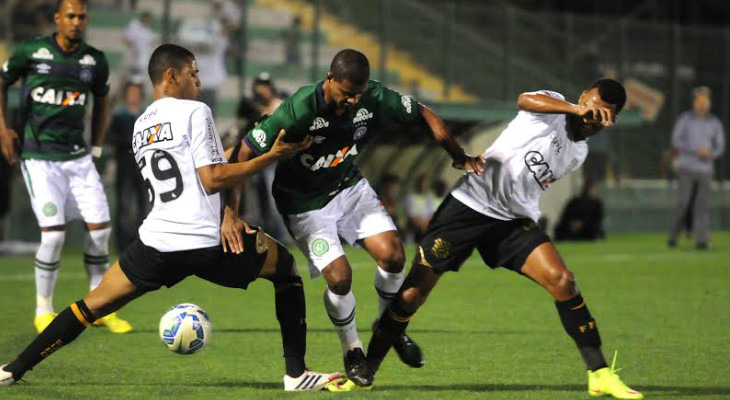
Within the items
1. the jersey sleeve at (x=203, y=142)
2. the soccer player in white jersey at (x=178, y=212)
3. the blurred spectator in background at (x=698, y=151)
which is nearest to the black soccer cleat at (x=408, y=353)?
the soccer player in white jersey at (x=178, y=212)

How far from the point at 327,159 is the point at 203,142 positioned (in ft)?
3.63

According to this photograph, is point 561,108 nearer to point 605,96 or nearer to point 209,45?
point 605,96

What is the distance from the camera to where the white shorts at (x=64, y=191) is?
30.8 ft

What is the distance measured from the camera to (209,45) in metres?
19.8

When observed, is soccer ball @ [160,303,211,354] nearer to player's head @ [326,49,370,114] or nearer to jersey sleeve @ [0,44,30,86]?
player's head @ [326,49,370,114]

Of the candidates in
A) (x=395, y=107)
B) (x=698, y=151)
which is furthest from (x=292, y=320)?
(x=698, y=151)

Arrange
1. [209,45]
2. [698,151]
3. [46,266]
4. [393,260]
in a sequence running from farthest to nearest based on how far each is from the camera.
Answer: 1. [209,45]
2. [698,151]
3. [46,266]
4. [393,260]

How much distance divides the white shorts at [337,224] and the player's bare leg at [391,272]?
0.21ft

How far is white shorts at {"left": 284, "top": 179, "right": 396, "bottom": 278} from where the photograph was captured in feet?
24.1

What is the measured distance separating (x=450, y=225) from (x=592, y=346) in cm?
110

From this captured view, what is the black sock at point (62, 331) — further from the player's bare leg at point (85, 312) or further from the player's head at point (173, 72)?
the player's head at point (173, 72)

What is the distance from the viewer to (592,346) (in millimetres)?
6586

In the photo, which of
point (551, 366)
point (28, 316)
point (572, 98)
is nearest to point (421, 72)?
point (572, 98)

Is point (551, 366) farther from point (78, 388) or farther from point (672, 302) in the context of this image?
point (672, 302)
